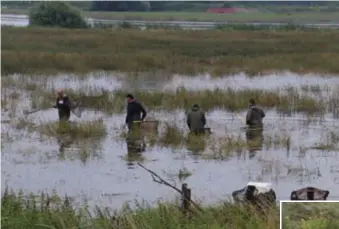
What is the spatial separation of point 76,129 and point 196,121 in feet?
10.4

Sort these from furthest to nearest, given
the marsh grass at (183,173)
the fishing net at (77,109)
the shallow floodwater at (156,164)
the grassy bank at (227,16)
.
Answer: the grassy bank at (227,16)
the fishing net at (77,109)
the marsh grass at (183,173)
the shallow floodwater at (156,164)

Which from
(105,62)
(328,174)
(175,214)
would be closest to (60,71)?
(105,62)

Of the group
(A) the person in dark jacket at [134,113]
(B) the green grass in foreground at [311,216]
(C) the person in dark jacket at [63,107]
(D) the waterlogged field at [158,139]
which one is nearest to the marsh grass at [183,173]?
(D) the waterlogged field at [158,139]

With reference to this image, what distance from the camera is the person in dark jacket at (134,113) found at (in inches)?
846

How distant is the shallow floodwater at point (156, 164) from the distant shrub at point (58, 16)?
4475 centimetres

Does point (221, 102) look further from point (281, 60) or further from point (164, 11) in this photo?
point (164, 11)

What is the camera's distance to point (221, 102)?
27.3 meters

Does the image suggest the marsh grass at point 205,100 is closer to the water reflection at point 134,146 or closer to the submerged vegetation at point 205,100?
the submerged vegetation at point 205,100

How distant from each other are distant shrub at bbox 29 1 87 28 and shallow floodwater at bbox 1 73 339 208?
44752mm

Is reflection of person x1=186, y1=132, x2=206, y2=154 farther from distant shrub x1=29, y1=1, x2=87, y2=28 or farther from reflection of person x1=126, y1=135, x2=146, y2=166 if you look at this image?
distant shrub x1=29, y1=1, x2=87, y2=28

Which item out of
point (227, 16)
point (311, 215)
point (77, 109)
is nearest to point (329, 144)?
point (77, 109)

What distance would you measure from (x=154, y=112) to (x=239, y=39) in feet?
99.6

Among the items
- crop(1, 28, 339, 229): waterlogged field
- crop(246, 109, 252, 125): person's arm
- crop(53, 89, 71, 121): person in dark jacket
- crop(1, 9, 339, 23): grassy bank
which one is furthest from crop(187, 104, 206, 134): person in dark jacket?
crop(1, 9, 339, 23): grassy bank

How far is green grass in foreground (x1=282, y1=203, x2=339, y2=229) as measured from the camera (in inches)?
248
